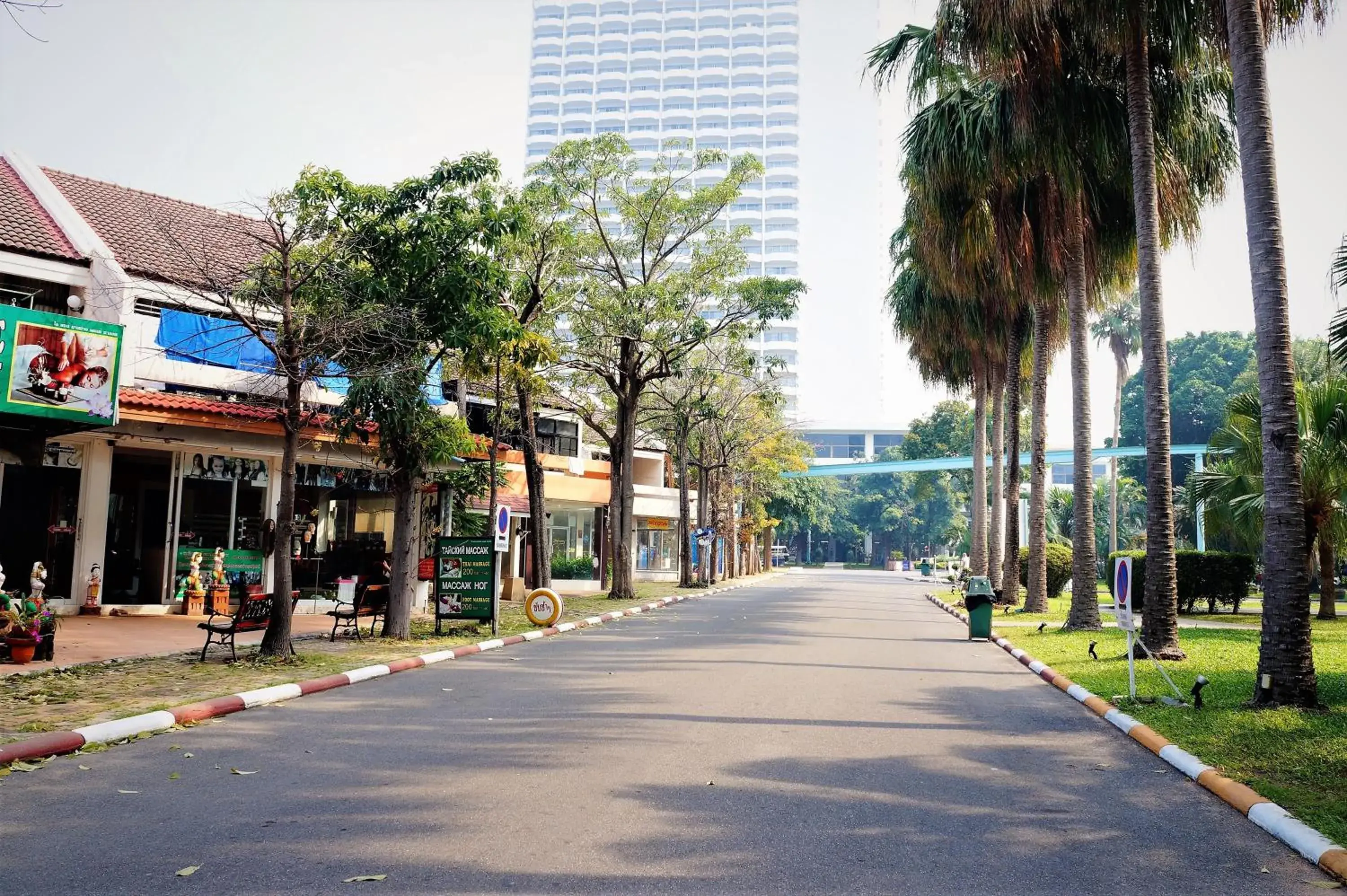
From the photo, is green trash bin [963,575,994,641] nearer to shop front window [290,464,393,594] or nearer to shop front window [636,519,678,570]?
shop front window [290,464,393,594]

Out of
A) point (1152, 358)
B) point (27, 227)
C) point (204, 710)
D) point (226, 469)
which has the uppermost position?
point (27, 227)

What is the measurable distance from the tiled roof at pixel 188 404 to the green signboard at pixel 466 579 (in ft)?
13.6

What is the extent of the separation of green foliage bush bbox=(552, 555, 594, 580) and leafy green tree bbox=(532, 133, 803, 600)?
13.6m

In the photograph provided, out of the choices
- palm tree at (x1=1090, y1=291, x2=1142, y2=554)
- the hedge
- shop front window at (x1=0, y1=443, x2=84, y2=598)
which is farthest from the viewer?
palm tree at (x1=1090, y1=291, x2=1142, y2=554)

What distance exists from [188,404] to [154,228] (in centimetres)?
668

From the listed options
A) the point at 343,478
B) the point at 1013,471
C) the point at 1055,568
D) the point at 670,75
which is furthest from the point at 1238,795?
the point at 670,75

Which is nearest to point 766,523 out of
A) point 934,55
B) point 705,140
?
point 934,55

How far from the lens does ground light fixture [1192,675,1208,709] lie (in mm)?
10320

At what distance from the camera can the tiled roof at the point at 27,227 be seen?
1953 centimetres

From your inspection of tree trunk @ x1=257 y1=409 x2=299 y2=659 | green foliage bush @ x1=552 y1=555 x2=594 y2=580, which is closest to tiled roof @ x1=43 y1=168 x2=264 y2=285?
tree trunk @ x1=257 y1=409 x2=299 y2=659

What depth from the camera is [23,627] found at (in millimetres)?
12492

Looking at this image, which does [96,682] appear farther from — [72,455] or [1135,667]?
[1135,667]

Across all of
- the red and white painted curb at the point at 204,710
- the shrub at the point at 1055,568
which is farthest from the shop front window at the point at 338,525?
the shrub at the point at 1055,568

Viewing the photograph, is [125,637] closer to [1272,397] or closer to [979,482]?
[1272,397]
